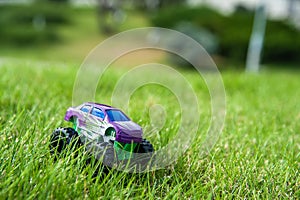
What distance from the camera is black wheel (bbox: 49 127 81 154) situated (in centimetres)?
146

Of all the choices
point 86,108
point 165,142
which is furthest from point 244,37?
point 86,108

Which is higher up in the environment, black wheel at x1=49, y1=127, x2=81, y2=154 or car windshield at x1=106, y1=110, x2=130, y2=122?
car windshield at x1=106, y1=110, x2=130, y2=122

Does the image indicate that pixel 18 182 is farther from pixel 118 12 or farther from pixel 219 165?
pixel 118 12

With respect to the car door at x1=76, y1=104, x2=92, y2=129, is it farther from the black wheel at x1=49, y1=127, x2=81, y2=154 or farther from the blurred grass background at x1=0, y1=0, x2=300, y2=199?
the blurred grass background at x1=0, y1=0, x2=300, y2=199

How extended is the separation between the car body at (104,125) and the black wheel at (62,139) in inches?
1.4

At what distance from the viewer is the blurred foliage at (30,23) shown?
15633 mm

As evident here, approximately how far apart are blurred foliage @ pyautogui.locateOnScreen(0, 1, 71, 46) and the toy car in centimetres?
1477

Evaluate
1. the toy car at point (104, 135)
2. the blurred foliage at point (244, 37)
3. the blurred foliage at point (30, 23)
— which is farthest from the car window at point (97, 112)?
the blurred foliage at point (30, 23)

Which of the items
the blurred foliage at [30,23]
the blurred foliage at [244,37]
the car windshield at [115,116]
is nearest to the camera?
the car windshield at [115,116]

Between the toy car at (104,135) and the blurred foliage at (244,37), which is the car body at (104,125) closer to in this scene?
the toy car at (104,135)

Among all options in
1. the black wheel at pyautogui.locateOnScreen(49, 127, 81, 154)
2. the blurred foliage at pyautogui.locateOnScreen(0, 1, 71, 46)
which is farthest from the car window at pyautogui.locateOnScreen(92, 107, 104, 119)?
the blurred foliage at pyautogui.locateOnScreen(0, 1, 71, 46)

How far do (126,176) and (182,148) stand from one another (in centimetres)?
45

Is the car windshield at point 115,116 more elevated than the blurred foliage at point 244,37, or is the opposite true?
the blurred foliage at point 244,37

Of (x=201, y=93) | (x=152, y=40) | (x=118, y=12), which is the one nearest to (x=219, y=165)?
(x=201, y=93)
